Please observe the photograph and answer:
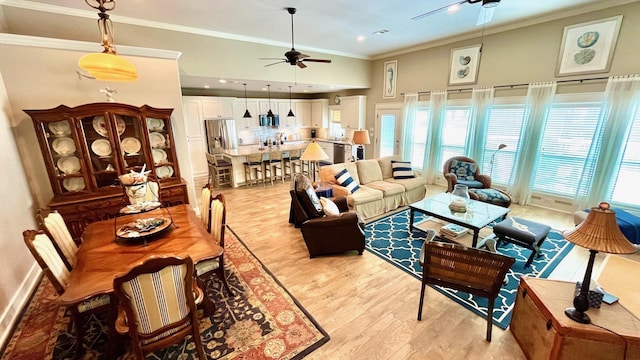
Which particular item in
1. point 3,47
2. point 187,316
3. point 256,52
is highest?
point 256,52

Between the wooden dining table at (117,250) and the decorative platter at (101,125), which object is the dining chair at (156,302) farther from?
the decorative platter at (101,125)

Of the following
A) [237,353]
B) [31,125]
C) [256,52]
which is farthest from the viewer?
[256,52]

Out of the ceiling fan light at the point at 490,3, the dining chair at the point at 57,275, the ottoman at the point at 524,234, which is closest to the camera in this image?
the dining chair at the point at 57,275

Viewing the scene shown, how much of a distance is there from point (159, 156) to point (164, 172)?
270 millimetres

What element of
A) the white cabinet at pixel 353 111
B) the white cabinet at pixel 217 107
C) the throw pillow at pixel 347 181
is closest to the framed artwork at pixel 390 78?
the white cabinet at pixel 353 111

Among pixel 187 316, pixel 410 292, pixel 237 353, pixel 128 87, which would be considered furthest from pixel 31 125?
pixel 410 292

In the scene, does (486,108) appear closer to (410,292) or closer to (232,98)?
(410,292)

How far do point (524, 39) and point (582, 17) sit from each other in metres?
0.78

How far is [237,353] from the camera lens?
6.70 ft

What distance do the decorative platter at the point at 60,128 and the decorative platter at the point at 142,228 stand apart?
6.46 feet

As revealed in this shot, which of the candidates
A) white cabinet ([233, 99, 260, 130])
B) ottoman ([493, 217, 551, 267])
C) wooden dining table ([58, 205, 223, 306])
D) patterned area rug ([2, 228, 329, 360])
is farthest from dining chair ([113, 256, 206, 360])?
white cabinet ([233, 99, 260, 130])

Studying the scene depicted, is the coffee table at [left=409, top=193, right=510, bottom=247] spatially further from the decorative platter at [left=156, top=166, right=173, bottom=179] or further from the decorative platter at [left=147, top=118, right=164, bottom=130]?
the decorative platter at [left=147, top=118, right=164, bottom=130]

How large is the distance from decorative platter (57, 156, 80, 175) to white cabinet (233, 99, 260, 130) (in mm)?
5474

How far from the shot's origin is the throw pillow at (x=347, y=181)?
4549 mm
